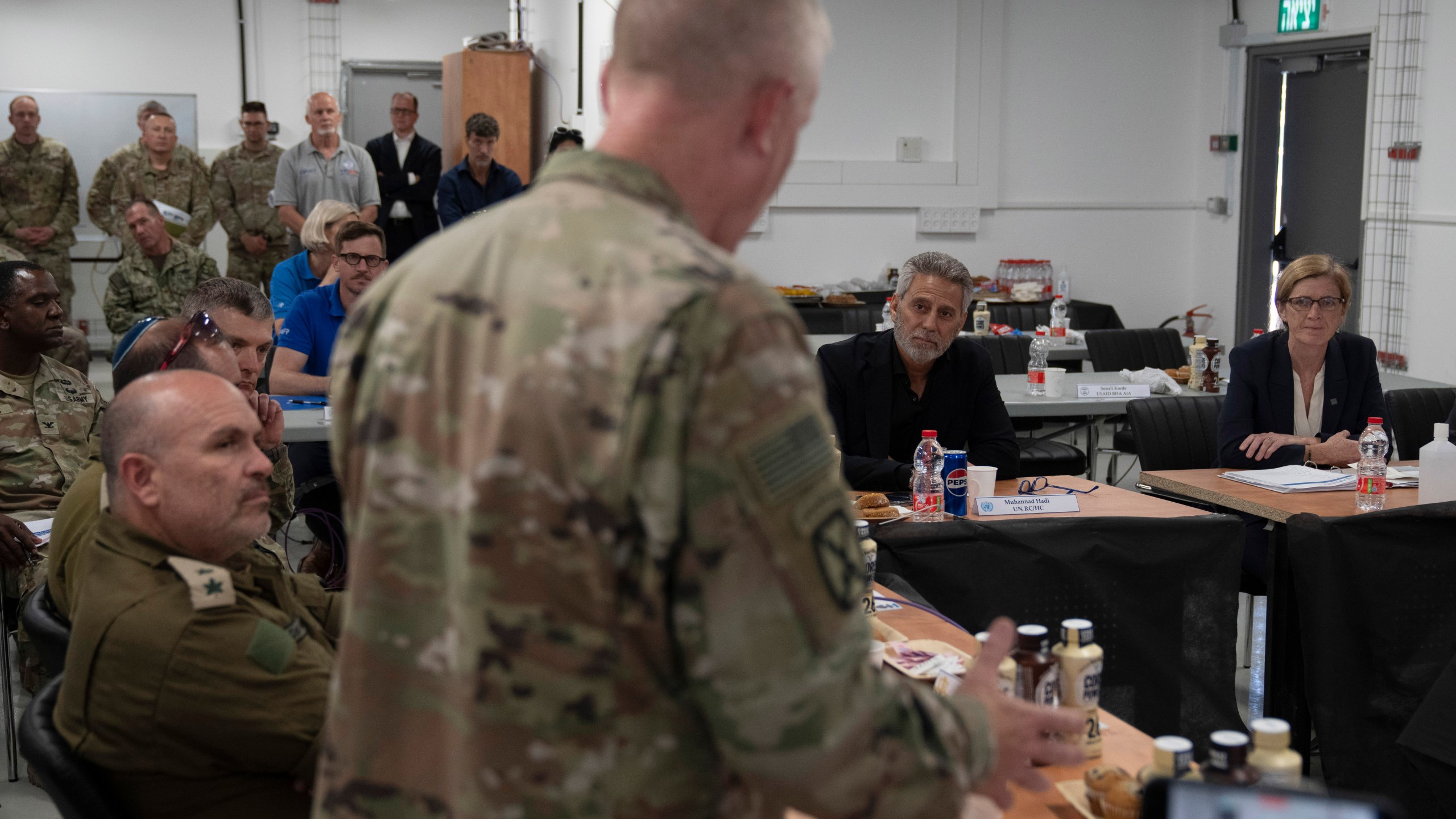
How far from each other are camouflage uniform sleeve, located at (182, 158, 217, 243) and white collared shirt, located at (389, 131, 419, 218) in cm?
128

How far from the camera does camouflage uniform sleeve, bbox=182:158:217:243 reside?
9.25m

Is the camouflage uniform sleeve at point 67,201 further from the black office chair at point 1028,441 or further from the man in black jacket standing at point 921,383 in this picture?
the man in black jacket standing at point 921,383

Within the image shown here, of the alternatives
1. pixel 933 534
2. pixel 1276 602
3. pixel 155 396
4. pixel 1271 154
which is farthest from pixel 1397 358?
pixel 155 396

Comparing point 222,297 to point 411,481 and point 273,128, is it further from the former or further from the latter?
point 273,128

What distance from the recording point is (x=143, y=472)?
1.91 m

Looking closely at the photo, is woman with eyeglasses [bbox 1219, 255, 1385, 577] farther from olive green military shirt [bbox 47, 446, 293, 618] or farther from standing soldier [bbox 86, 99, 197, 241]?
standing soldier [bbox 86, 99, 197, 241]

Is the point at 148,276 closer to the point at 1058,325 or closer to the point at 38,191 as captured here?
the point at 38,191

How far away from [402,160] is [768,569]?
9.08 metres

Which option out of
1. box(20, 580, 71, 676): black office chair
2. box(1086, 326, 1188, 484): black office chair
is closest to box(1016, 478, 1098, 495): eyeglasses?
box(20, 580, 71, 676): black office chair

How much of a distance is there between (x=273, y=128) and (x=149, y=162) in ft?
4.80

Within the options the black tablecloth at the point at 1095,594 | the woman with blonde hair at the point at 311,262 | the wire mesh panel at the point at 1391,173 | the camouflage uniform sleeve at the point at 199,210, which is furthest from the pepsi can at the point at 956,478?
the camouflage uniform sleeve at the point at 199,210

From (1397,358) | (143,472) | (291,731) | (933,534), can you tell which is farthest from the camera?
(1397,358)

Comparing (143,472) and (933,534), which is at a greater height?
(143,472)

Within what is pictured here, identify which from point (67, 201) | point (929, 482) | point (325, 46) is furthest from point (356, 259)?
point (325, 46)
